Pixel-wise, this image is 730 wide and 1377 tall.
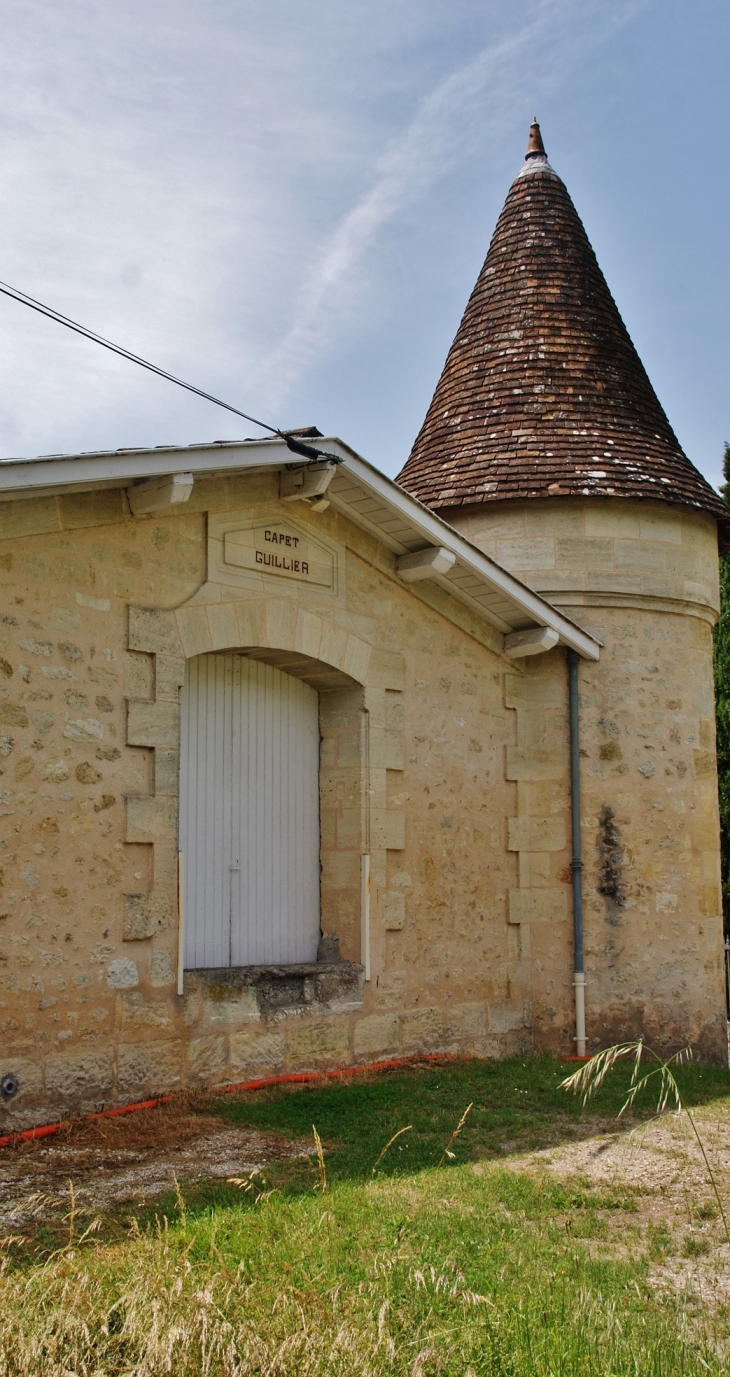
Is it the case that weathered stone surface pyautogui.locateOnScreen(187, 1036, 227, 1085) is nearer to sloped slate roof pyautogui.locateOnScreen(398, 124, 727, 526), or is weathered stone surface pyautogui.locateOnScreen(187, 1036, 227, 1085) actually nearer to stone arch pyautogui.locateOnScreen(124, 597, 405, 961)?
stone arch pyautogui.locateOnScreen(124, 597, 405, 961)

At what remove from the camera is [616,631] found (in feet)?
33.6

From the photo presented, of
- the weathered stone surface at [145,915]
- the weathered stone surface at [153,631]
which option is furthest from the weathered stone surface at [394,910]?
the weathered stone surface at [153,631]

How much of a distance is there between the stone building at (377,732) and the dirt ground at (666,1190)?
2.07 meters

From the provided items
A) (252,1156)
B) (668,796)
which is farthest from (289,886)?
(668,796)

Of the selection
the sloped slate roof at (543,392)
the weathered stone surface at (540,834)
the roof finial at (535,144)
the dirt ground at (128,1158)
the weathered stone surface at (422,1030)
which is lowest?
the dirt ground at (128,1158)

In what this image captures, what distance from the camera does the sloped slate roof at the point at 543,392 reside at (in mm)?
10383

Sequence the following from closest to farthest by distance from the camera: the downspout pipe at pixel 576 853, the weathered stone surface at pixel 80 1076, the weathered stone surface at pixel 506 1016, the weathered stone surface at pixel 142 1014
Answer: the weathered stone surface at pixel 80 1076 < the weathered stone surface at pixel 142 1014 < the weathered stone surface at pixel 506 1016 < the downspout pipe at pixel 576 853

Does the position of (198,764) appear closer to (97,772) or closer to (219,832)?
(219,832)

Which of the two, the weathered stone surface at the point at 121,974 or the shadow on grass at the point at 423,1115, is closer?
the shadow on grass at the point at 423,1115

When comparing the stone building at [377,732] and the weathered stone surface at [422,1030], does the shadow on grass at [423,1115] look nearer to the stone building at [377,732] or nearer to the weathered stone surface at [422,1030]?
the weathered stone surface at [422,1030]

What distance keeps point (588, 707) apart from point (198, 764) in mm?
3710

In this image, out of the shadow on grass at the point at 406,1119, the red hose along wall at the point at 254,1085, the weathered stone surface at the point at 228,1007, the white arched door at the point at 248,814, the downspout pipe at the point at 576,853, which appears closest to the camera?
the shadow on grass at the point at 406,1119

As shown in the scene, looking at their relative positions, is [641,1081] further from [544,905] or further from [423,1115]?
[544,905]

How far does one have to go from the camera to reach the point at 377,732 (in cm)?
873
